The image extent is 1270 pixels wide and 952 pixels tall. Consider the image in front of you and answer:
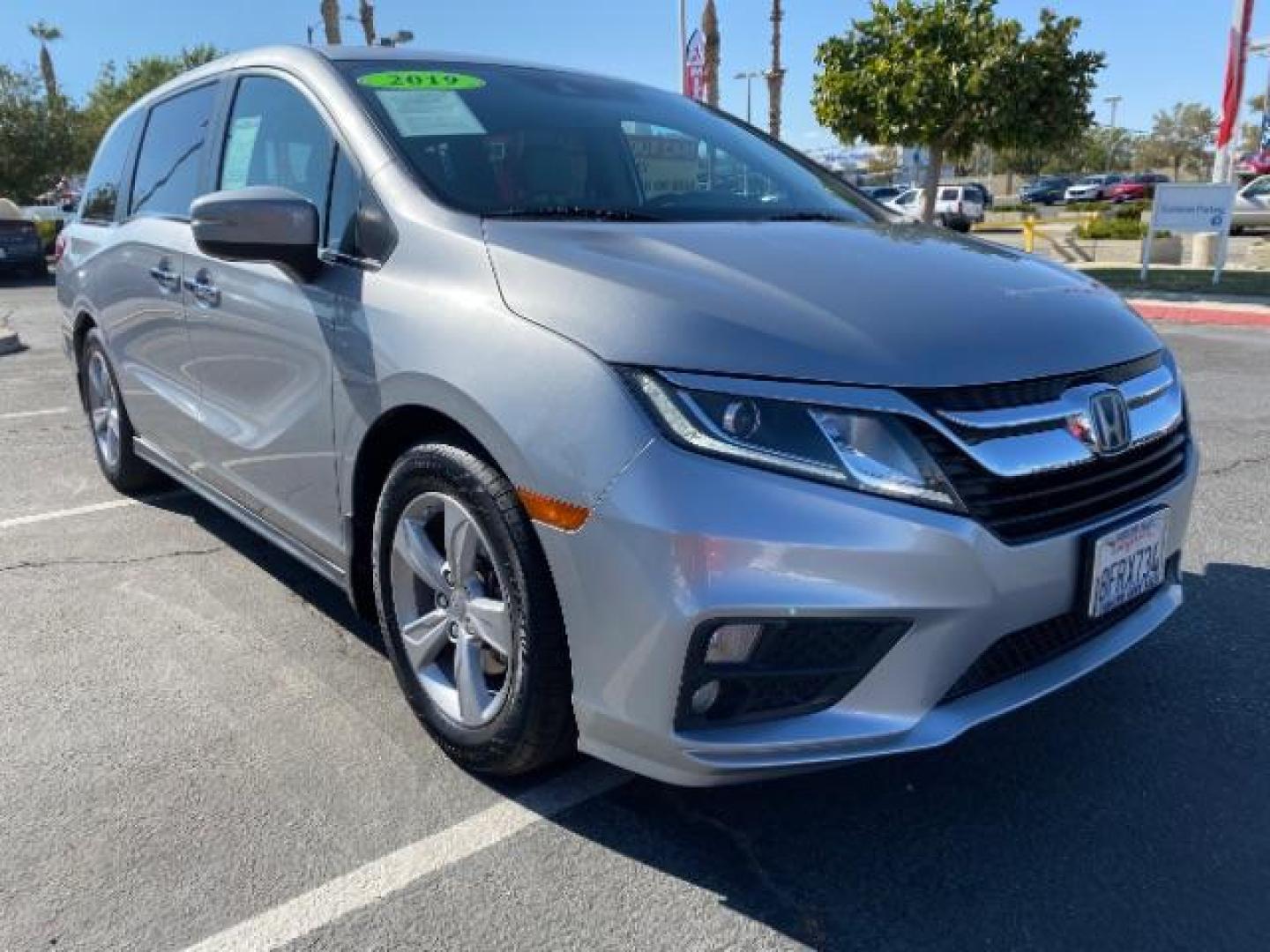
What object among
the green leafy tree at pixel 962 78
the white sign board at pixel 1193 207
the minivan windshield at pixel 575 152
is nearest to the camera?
the minivan windshield at pixel 575 152

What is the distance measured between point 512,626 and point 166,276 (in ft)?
7.41

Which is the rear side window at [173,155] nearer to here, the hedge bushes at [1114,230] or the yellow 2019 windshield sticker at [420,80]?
the yellow 2019 windshield sticker at [420,80]

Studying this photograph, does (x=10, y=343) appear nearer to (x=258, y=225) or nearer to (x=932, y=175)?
(x=258, y=225)

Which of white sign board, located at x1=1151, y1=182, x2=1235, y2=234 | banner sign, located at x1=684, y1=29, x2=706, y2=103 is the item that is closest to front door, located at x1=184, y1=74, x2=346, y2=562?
white sign board, located at x1=1151, y1=182, x2=1235, y2=234

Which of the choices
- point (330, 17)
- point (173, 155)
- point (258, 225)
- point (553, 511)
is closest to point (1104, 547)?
point (553, 511)

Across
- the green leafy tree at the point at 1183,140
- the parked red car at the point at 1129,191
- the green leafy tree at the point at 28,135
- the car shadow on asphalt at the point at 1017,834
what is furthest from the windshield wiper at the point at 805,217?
the green leafy tree at the point at 1183,140

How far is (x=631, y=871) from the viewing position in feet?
7.43

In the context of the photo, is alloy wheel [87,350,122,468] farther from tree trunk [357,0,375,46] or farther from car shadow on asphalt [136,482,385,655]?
tree trunk [357,0,375,46]

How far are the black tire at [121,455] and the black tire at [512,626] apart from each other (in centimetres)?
272

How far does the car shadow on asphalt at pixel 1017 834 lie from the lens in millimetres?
2084

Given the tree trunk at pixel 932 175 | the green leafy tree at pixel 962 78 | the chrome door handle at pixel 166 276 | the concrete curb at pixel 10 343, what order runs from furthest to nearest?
the tree trunk at pixel 932 175, the green leafy tree at pixel 962 78, the concrete curb at pixel 10 343, the chrome door handle at pixel 166 276

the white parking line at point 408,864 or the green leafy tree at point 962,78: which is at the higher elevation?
the green leafy tree at point 962,78

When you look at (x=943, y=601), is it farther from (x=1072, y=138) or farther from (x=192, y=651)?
(x=1072, y=138)

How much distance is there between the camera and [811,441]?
1979 millimetres
